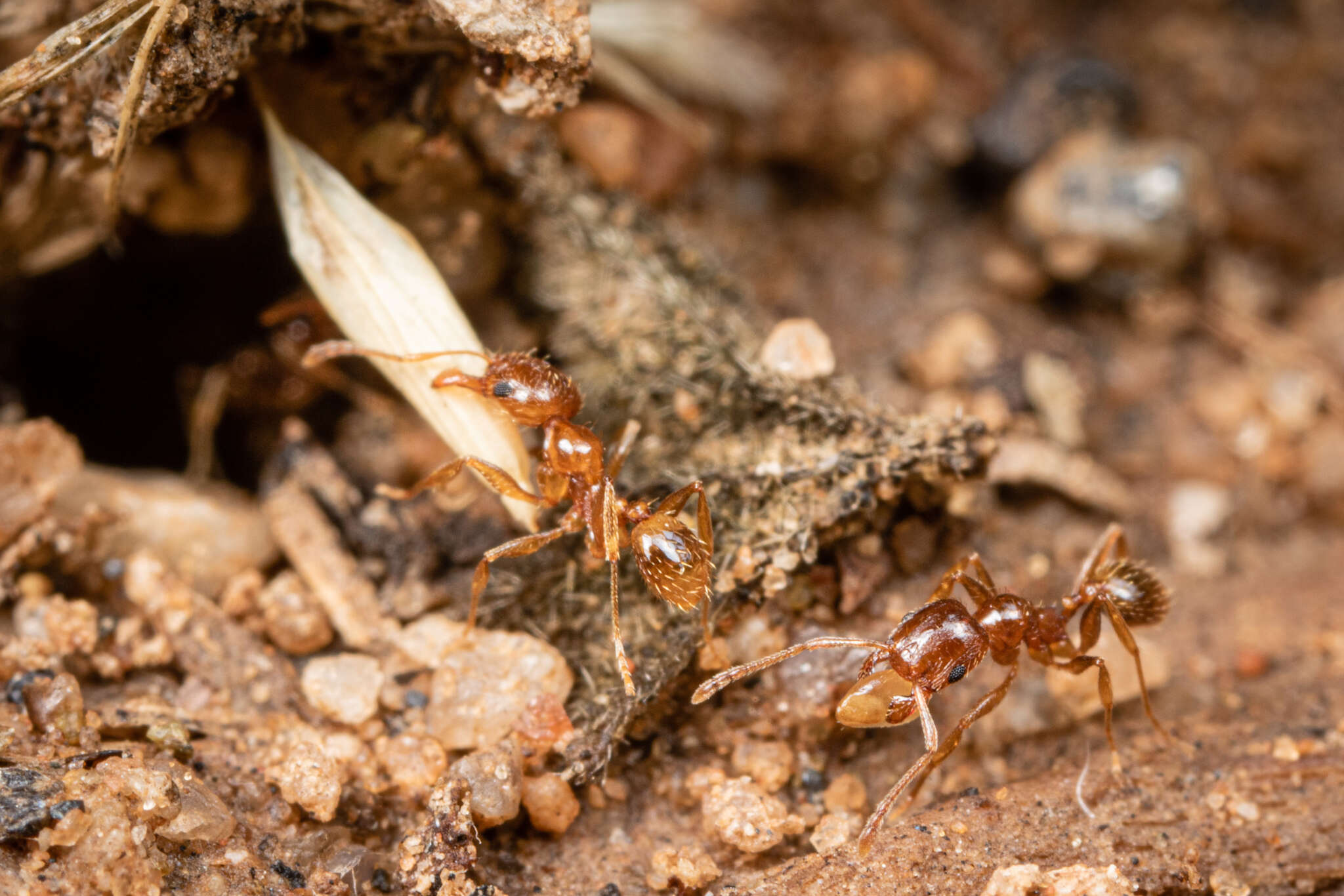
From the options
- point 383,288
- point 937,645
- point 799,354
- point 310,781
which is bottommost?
point 937,645

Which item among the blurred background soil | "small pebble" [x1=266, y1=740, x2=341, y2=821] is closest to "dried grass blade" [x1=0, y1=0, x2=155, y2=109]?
the blurred background soil

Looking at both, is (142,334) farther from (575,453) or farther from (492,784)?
(492,784)

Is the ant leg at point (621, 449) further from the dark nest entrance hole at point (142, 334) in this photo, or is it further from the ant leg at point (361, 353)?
the dark nest entrance hole at point (142, 334)

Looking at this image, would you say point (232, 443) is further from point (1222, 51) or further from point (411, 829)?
point (1222, 51)

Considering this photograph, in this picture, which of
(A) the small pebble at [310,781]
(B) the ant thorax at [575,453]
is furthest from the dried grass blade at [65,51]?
(A) the small pebble at [310,781]

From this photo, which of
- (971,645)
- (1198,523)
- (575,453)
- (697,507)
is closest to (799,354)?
(697,507)

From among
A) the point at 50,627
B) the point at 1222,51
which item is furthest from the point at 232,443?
the point at 1222,51
